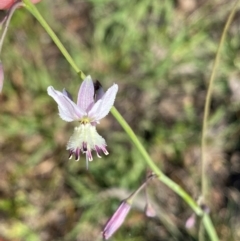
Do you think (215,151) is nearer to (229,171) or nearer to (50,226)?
(229,171)

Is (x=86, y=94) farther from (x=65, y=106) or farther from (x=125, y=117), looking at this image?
(x=125, y=117)

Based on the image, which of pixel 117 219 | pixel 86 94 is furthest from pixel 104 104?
pixel 117 219

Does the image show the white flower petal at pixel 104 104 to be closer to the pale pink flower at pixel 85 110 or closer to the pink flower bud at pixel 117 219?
the pale pink flower at pixel 85 110

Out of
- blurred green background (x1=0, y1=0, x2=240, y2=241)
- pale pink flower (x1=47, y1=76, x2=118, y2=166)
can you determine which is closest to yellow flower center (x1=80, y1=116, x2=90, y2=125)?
pale pink flower (x1=47, y1=76, x2=118, y2=166)

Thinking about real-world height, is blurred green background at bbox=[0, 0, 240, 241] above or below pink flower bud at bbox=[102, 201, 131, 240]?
above

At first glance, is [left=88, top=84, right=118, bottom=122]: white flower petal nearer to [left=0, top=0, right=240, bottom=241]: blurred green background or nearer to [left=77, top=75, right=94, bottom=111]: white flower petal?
A: [left=77, top=75, right=94, bottom=111]: white flower petal

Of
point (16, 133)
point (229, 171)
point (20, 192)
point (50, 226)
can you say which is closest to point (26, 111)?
point (16, 133)

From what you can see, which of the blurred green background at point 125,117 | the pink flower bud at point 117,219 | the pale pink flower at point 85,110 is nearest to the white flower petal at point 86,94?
the pale pink flower at point 85,110
